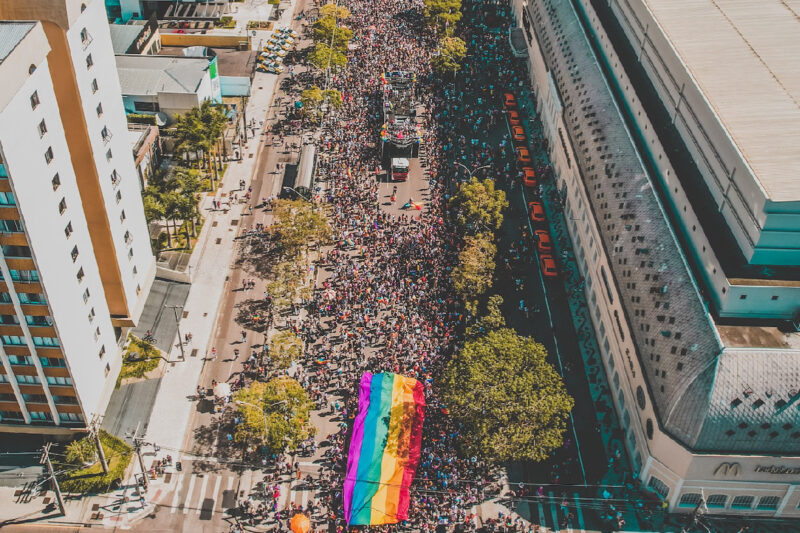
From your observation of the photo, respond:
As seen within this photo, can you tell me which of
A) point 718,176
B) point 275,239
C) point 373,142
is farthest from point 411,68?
point 718,176

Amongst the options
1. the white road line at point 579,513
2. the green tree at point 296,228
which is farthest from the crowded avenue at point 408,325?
the green tree at point 296,228

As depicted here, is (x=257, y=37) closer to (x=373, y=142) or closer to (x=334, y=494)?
(x=373, y=142)

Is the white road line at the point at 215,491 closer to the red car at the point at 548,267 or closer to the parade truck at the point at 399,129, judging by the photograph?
the red car at the point at 548,267

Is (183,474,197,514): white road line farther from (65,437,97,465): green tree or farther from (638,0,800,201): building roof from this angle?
(638,0,800,201): building roof

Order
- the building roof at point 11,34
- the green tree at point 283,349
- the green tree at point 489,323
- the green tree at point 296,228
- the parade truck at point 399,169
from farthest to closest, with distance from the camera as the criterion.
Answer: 1. the parade truck at point 399,169
2. the green tree at point 296,228
3. the green tree at point 489,323
4. the green tree at point 283,349
5. the building roof at point 11,34

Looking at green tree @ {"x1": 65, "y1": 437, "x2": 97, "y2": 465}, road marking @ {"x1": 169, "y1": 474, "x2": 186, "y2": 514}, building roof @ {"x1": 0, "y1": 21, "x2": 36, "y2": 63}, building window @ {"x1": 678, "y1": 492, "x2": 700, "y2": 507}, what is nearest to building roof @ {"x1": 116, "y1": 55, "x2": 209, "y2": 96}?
building roof @ {"x1": 0, "y1": 21, "x2": 36, "y2": 63}

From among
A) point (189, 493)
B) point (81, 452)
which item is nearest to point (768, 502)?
point (189, 493)
